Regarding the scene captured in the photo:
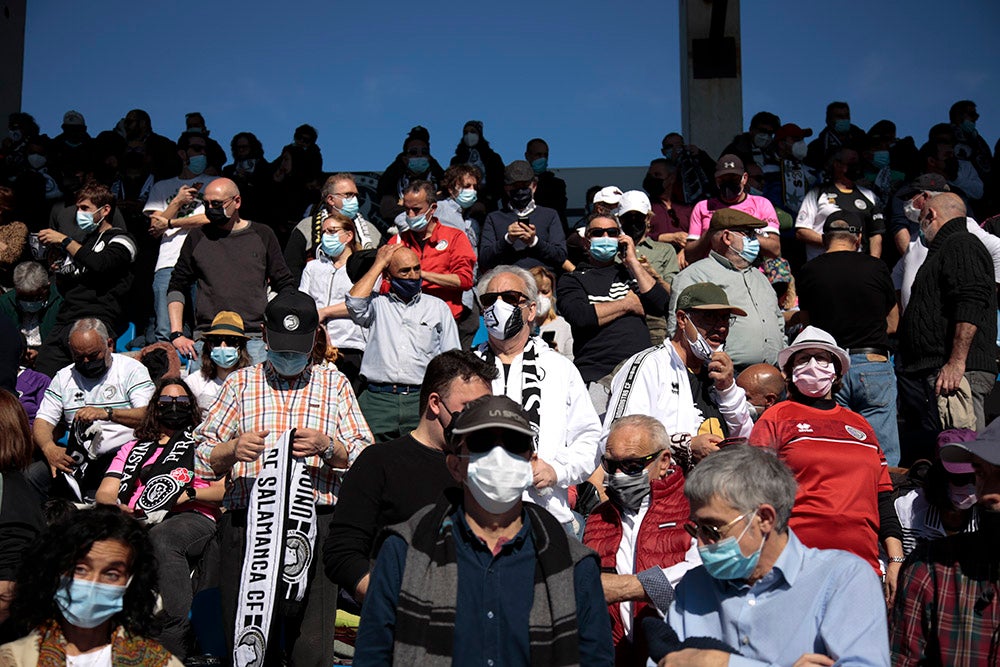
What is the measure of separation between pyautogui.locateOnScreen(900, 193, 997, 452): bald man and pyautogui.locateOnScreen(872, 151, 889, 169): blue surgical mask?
14.9ft

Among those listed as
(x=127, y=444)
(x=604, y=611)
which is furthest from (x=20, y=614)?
(x=127, y=444)

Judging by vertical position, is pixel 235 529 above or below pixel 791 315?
below

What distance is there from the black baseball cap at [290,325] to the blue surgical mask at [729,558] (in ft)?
8.75

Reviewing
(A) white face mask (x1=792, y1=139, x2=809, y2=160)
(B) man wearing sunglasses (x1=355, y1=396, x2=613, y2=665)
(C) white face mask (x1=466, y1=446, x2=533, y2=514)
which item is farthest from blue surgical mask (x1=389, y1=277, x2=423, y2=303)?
(A) white face mask (x1=792, y1=139, x2=809, y2=160)

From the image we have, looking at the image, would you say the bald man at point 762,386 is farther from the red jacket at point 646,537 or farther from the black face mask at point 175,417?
the black face mask at point 175,417

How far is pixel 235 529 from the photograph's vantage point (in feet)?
17.5

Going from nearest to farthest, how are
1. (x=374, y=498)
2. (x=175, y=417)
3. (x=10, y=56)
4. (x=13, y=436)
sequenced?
(x=374, y=498) < (x=13, y=436) < (x=175, y=417) < (x=10, y=56)

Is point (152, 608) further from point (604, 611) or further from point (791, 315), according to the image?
point (791, 315)

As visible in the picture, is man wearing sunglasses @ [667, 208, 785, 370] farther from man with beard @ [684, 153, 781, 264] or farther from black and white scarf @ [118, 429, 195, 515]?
black and white scarf @ [118, 429, 195, 515]

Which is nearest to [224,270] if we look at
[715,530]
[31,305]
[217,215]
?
[217,215]

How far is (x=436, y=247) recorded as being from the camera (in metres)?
9.02

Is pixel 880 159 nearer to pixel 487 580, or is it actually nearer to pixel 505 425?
pixel 505 425

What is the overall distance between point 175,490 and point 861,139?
8.90 m

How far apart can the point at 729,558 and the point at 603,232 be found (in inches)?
200
